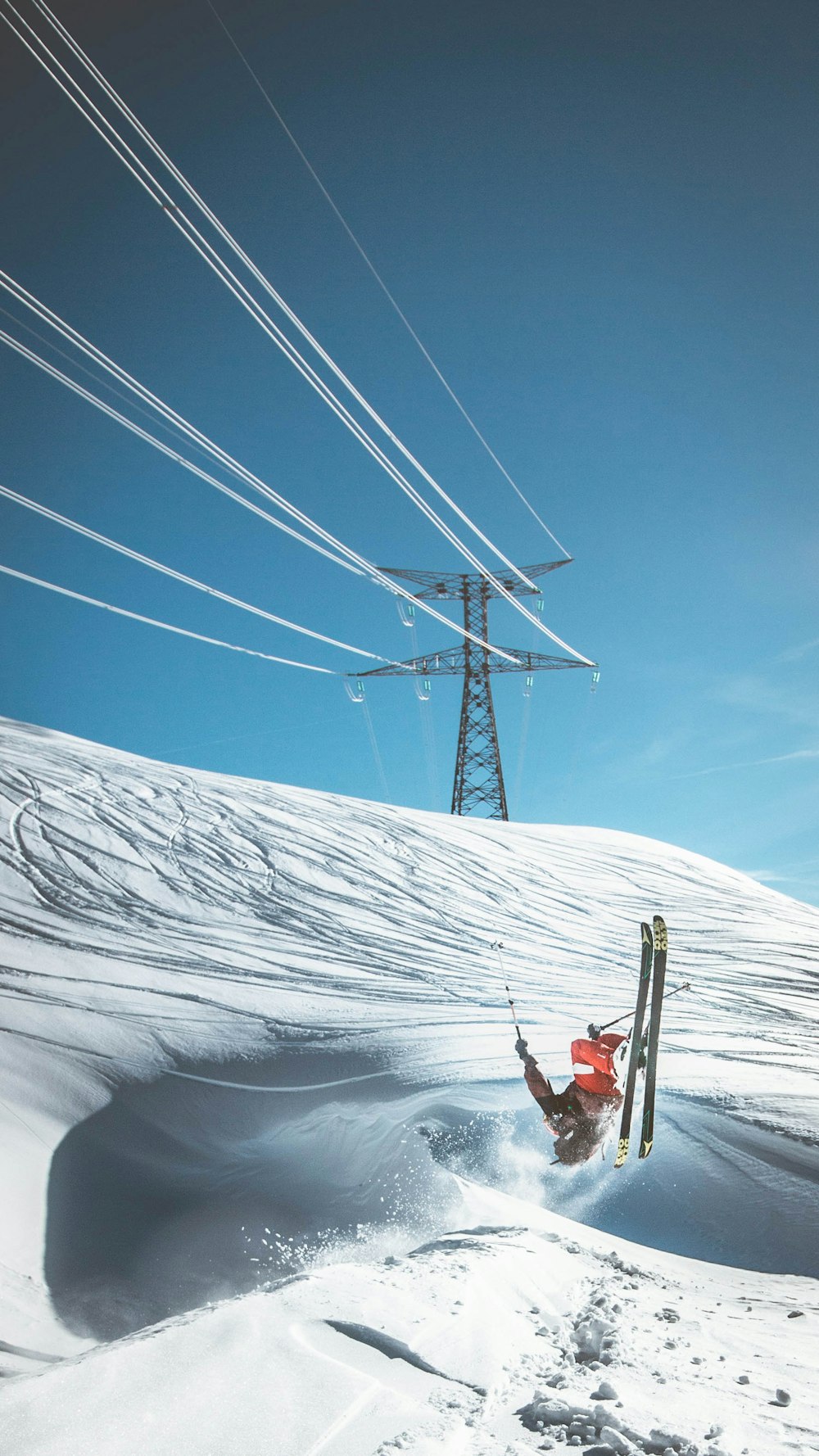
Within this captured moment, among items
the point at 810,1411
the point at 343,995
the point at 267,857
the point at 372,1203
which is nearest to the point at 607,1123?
the point at 372,1203

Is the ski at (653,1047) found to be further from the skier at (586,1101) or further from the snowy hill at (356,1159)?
the snowy hill at (356,1159)

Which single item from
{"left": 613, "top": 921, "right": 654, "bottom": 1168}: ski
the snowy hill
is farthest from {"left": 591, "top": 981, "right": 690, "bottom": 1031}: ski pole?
the snowy hill

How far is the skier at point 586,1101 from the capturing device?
5664mm

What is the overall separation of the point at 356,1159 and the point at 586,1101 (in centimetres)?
200

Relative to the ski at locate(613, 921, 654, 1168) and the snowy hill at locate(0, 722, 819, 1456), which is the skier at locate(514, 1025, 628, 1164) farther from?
the snowy hill at locate(0, 722, 819, 1456)

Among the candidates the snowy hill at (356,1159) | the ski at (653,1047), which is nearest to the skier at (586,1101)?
the ski at (653,1047)

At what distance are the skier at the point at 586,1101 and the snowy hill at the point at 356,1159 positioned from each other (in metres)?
0.62

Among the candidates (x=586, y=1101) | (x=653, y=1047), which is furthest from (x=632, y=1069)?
(x=586, y=1101)

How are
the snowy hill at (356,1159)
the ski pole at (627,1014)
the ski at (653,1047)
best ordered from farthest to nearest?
1. the ski pole at (627,1014)
2. the ski at (653,1047)
3. the snowy hill at (356,1159)

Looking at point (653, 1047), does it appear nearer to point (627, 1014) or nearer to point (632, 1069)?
point (632, 1069)

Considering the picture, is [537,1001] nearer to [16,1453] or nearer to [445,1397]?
[445,1397]

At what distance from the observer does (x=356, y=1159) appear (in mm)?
6105

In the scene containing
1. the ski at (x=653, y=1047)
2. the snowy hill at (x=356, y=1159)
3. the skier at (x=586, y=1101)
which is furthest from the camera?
the ski at (x=653, y=1047)

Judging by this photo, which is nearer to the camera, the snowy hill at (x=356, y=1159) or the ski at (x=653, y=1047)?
the snowy hill at (x=356, y=1159)
